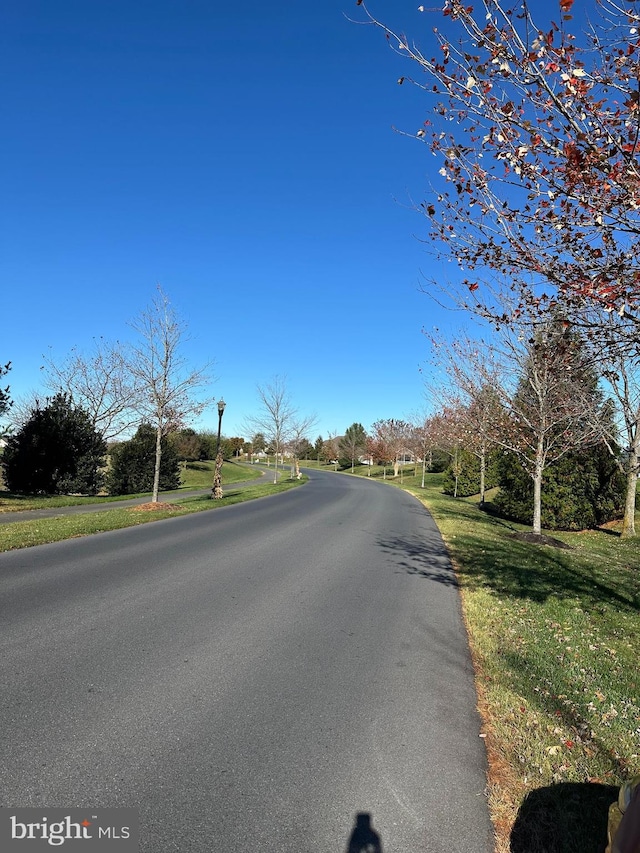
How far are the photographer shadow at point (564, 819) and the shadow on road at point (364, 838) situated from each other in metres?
0.69

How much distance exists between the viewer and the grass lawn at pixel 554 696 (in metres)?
2.67

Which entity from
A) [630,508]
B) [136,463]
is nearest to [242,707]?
[630,508]

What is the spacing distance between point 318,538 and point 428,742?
847 centimetres

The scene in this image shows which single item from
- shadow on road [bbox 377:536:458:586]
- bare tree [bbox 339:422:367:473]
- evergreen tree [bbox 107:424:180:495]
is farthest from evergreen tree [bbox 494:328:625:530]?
bare tree [bbox 339:422:367:473]

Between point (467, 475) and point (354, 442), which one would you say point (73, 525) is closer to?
point (467, 475)

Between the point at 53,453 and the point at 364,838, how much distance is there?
25.9 m

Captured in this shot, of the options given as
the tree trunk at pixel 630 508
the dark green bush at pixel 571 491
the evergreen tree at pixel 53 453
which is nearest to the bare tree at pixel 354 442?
the evergreen tree at pixel 53 453

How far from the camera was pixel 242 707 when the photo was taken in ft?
12.1

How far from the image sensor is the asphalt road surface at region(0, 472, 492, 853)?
8.48 ft

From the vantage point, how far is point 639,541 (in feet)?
48.2

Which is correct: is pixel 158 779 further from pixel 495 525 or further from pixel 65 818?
pixel 495 525

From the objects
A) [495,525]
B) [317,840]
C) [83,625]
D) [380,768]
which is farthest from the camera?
[495,525]

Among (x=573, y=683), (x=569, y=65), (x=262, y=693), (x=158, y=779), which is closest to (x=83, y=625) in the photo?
(x=262, y=693)

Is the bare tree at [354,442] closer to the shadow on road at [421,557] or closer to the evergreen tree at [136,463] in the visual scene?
the evergreen tree at [136,463]
